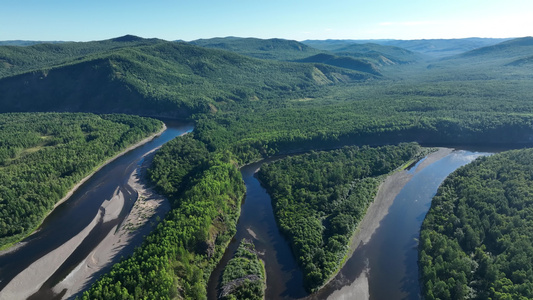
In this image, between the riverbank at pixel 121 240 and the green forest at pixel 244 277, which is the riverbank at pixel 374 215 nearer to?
the green forest at pixel 244 277

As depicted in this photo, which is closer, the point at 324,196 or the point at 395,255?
the point at 395,255

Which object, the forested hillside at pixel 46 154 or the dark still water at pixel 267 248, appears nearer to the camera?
the dark still water at pixel 267 248

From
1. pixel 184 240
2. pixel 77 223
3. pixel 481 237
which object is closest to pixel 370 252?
pixel 481 237

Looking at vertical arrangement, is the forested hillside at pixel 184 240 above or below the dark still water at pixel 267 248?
above

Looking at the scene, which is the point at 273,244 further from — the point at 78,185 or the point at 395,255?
the point at 78,185

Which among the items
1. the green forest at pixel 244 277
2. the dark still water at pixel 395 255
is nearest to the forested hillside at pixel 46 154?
the green forest at pixel 244 277

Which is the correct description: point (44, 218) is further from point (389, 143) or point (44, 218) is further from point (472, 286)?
point (389, 143)

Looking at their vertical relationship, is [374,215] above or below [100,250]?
below
